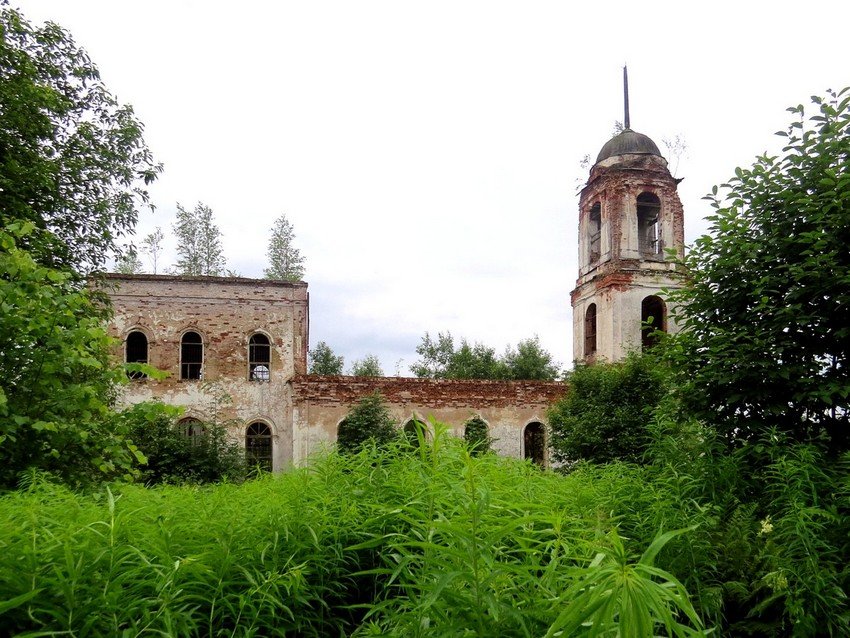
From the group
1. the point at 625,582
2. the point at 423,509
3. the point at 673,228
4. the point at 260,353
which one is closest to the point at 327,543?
the point at 423,509

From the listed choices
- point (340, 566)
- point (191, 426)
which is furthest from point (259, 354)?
point (340, 566)

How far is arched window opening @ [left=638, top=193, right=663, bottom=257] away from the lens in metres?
23.6

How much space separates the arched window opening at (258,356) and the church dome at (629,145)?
14.6 m

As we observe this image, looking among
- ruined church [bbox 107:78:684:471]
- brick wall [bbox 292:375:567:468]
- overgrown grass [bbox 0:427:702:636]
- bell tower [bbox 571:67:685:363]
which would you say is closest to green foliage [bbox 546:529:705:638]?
overgrown grass [bbox 0:427:702:636]

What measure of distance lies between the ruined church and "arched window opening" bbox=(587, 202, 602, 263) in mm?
1279

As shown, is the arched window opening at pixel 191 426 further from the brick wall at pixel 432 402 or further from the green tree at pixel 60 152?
the green tree at pixel 60 152

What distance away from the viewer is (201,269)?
37.8 meters

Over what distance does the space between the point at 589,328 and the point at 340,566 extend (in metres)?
22.9

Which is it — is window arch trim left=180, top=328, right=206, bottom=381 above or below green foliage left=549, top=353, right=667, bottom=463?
above

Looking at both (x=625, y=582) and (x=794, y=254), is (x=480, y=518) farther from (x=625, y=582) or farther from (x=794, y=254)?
(x=794, y=254)

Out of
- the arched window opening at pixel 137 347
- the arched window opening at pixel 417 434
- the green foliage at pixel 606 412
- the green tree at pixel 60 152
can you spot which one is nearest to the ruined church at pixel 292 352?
the arched window opening at pixel 137 347

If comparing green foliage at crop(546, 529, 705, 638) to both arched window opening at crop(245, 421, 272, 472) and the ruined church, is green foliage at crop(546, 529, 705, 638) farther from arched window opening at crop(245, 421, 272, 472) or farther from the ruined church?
Answer: arched window opening at crop(245, 421, 272, 472)

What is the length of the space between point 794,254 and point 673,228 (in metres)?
19.5

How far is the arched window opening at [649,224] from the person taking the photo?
23.6 m
